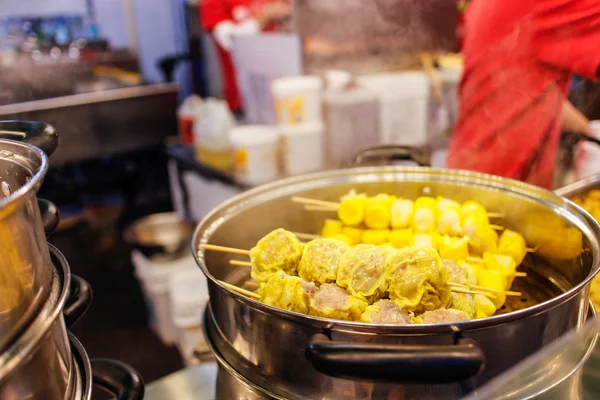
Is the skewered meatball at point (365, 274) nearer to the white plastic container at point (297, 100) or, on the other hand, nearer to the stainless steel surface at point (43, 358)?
the stainless steel surface at point (43, 358)

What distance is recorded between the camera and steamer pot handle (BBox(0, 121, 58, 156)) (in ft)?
2.58

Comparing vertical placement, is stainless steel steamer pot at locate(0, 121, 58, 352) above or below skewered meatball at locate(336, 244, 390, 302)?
above

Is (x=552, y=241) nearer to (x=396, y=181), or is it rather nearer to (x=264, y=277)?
(x=396, y=181)

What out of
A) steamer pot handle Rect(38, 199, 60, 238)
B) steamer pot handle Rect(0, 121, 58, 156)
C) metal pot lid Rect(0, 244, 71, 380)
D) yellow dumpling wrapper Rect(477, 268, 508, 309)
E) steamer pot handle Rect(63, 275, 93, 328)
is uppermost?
steamer pot handle Rect(0, 121, 58, 156)

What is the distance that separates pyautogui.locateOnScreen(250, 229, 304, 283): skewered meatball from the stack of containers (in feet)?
4.89

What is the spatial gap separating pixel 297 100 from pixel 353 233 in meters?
1.34

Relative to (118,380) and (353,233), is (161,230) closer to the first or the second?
(353,233)

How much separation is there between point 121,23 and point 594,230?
7.20 metres

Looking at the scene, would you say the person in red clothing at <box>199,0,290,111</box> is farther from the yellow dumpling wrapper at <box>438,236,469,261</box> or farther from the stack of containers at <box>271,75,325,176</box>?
the yellow dumpling wrapper at <box>438,236,469,261</box>

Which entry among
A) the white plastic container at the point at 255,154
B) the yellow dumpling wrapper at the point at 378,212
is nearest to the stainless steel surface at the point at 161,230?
the white plastic container at the point at 255,154

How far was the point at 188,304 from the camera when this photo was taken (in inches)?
102

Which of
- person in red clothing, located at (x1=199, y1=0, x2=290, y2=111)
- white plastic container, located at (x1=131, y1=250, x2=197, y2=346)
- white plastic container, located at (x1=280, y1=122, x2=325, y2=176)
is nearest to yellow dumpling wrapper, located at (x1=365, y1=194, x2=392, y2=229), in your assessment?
white plastic container, located at (x1=280, y1=122, x2=325, y2=176)

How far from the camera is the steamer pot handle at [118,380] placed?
93 centimetres

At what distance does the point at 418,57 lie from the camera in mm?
3498
